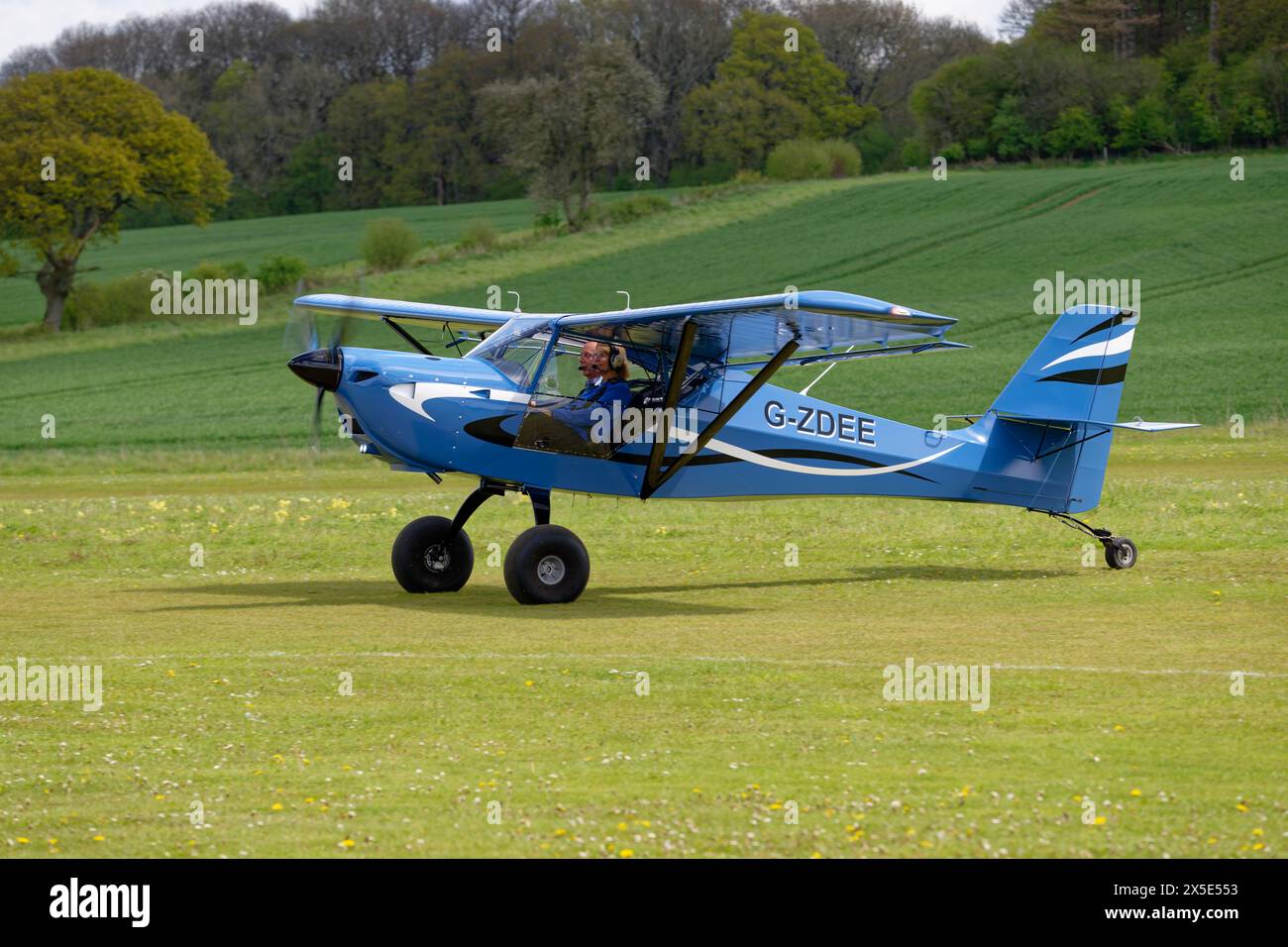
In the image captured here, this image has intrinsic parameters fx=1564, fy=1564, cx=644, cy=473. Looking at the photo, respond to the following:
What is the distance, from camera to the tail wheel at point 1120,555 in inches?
714

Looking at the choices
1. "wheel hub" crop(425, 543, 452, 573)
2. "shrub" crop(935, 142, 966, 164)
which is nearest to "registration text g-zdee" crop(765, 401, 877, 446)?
"wheel hub" crop(425, 543, 452, 573)

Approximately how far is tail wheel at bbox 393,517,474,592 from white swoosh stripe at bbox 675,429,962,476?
2.89 meters

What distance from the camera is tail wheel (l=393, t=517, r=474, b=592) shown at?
17328 millimetres

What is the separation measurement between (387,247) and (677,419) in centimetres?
5889

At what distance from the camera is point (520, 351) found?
16.5m

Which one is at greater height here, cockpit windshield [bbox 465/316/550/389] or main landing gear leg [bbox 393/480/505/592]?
cockpit windshield [bbox 465/316/550/389]

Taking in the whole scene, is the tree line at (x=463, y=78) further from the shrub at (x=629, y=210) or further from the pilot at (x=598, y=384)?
the pilot at (x=598, y=384)

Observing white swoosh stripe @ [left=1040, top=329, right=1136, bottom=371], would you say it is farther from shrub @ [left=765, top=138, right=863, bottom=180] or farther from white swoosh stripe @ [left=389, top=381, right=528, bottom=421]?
shrub @ [left=765, top=138, right=863, bottom=180]

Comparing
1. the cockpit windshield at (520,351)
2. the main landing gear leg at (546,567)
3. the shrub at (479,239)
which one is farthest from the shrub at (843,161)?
the main landing gear leg at (546,567)

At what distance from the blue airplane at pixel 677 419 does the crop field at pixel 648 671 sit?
38.5 inches

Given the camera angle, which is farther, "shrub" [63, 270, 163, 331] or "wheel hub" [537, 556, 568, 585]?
"shrub" [63, 270, 163, 331]

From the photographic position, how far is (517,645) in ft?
45.0

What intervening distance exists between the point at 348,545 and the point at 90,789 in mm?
11866
